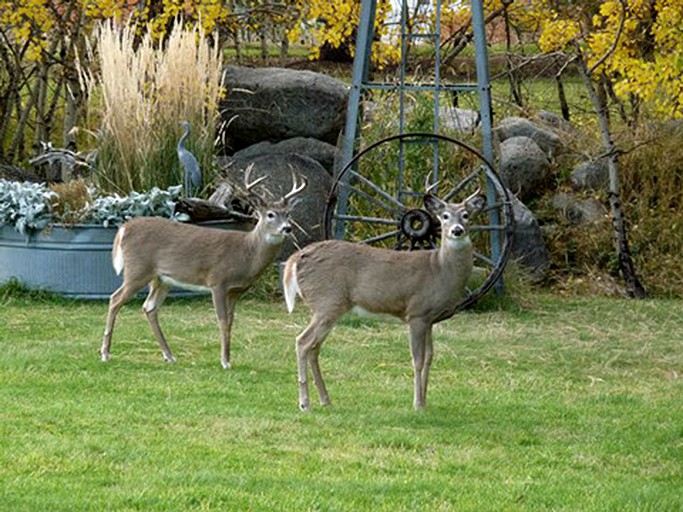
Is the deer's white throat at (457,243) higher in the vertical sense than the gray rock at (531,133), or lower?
lower

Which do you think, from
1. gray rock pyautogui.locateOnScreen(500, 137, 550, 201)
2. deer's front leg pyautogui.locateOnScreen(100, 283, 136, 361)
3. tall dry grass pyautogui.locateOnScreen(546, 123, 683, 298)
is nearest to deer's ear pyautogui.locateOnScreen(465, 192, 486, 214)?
deer's front leg pyautogui.locateOnScreen(100, 283, 136, 361)

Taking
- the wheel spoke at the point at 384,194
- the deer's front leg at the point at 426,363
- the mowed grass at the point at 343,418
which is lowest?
the mowed grass at the point at 343,418

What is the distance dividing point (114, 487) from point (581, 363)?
4.31 meters

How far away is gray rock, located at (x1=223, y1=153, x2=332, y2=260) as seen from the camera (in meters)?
12.6

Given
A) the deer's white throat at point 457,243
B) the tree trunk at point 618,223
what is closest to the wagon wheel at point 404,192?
the tree trunk at point 618,223

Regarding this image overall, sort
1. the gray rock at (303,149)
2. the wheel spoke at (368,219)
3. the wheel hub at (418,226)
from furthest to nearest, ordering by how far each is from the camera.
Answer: the gray rock at (303,149) < the wheel spoke at (368,219) < the wheel hub at (418,226)

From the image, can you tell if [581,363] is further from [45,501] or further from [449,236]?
[45,501]

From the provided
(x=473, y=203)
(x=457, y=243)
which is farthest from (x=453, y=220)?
(x=473, y=203)

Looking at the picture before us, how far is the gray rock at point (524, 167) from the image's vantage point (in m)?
13.6

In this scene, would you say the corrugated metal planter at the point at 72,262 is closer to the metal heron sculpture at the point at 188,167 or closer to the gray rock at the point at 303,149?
the metal heron sculpture at the point at 188,167

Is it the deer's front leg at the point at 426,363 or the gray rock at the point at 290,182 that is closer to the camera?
the deer's front leg at the point at 426,363

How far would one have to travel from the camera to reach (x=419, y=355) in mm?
7359

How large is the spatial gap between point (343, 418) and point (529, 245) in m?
5.86

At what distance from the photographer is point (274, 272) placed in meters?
12.1
